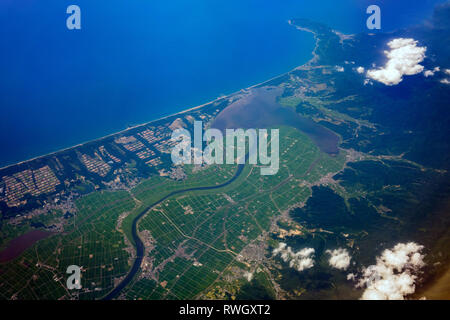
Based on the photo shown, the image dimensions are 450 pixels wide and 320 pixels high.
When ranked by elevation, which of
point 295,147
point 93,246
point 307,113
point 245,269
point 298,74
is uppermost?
point 298,74

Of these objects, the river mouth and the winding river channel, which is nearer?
the winding river channel

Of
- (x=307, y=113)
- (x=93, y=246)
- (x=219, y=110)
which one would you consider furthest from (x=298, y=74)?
(x=93, y=246)

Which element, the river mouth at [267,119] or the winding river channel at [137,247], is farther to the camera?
the river mouth at [267,119]

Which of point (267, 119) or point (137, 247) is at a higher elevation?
point (267, 119)

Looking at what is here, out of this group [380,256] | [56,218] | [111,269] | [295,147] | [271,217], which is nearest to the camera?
[111,269]

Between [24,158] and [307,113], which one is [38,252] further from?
[307,113]

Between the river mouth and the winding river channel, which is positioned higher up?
the river mouth

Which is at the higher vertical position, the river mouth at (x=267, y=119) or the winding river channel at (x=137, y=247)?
the river mouth at (x=267, y=119)

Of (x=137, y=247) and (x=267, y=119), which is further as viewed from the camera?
(x=267, y=119)
